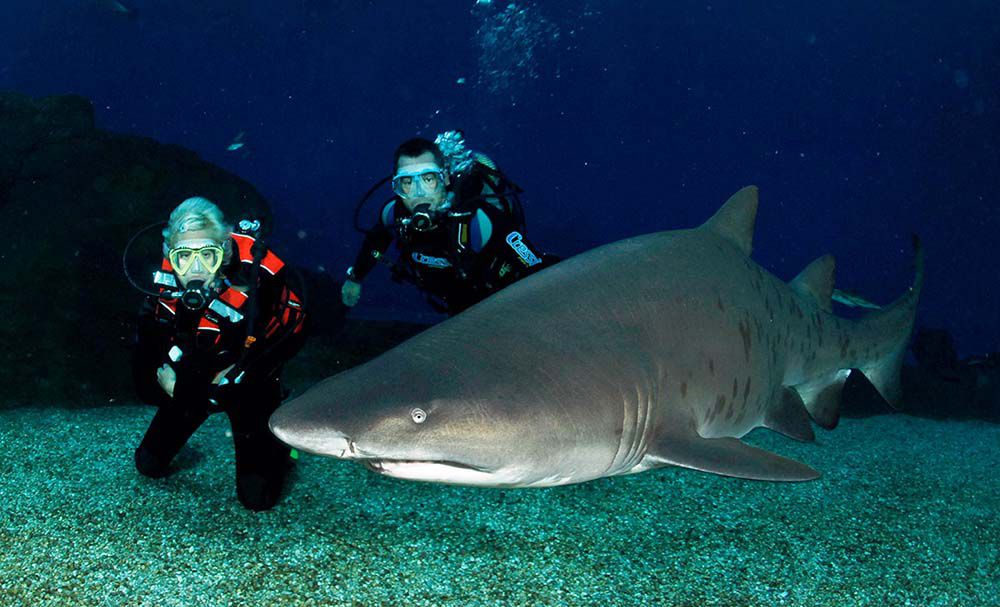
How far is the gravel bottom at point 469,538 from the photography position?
2820 mm

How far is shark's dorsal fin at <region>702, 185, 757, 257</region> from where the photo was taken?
3.71 meters

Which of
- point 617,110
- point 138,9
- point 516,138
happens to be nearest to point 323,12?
point 138,9

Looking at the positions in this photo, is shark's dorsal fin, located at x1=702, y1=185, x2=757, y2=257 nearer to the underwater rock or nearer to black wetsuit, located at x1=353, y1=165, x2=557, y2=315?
black wetsuit, located at x1=353, y1=165, x2=557, y2=315

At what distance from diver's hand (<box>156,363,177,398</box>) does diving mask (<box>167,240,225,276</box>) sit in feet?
2.06

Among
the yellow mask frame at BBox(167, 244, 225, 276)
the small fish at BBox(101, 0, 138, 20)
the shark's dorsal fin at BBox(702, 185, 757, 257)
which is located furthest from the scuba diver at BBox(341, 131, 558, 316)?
the small fish at BBox(101, 0, 138, 20)

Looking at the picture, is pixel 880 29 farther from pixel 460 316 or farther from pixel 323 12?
pixel 460 316

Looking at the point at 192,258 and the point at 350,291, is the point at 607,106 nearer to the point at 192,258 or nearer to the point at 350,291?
the point at 350,291

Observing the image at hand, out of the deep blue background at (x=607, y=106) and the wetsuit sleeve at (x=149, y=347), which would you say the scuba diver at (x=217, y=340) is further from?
the deep blue background at (x=607, y=106)

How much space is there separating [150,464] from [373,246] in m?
2.60

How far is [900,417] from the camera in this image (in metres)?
8.29

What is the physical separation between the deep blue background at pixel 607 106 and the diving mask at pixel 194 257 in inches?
704

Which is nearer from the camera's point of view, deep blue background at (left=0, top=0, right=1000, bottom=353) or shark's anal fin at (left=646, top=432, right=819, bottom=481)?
shark's anal fin at (left=646, top=432, right=819, bottom=481)

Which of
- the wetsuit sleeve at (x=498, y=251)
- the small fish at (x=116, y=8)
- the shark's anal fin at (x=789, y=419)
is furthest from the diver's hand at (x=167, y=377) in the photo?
the small fish at (x=116, y=8)

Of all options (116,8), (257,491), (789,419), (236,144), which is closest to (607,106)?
(116,8)
